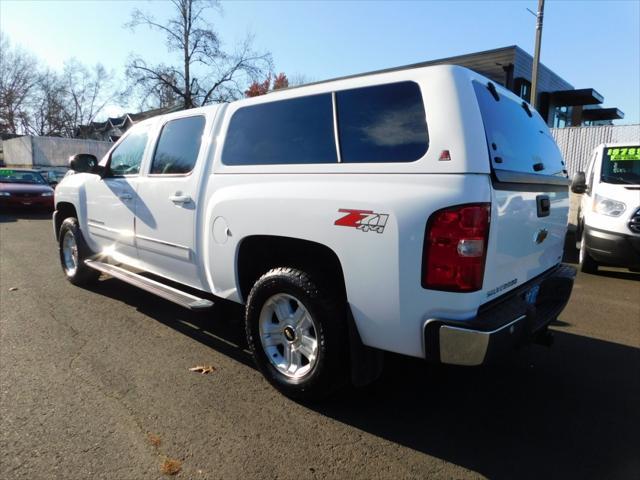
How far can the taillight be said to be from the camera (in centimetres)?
226

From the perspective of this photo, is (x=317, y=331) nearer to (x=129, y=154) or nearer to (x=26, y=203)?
(x=129, y=154)

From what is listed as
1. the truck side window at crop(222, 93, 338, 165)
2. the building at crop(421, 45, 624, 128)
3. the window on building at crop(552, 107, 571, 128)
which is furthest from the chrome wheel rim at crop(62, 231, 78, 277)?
the window on building at crop(552, 107, 571, 128)

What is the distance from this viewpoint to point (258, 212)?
305cm

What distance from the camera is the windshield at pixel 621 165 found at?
22.4ft

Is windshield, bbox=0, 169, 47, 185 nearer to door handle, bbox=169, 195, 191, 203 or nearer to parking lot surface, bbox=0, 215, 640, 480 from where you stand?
parking lot surface, bbox=0, 215, 640, 480

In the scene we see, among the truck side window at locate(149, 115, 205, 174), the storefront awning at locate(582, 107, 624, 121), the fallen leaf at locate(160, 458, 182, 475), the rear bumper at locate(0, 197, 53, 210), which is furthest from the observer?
the storefront awning at locate(582, 107, 624, 121)

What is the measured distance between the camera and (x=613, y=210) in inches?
252

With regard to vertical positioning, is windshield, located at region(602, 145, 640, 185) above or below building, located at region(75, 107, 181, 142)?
below

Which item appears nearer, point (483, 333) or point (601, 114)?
point (483, 333)

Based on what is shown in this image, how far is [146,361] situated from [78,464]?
1240 millimetres

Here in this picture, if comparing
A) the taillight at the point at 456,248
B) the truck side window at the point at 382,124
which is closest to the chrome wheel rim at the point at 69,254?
the truck side window at the point at 382,124

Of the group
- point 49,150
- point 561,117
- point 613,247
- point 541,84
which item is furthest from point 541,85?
point 49,150

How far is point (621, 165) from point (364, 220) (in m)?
6.34

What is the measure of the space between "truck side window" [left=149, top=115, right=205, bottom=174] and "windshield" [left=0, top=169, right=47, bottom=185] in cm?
1301
